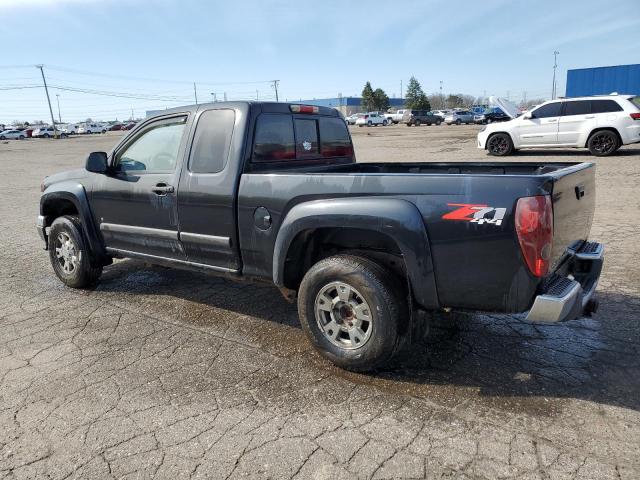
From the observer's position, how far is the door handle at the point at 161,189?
14.0ft

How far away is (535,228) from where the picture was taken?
2.72m

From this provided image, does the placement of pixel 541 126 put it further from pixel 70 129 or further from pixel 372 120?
pixel 70 129

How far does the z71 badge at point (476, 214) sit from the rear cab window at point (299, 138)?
177 cm

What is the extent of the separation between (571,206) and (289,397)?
218cm

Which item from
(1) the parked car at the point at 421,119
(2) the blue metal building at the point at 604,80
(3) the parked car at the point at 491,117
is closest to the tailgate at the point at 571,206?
(3) the parked car at the point at 491,117

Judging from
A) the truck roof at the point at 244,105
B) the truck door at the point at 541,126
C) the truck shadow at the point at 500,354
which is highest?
the truck roof at the point at 244,105

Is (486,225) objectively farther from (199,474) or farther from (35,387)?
(35,387)

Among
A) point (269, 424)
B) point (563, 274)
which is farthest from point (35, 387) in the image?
point (563, 274)

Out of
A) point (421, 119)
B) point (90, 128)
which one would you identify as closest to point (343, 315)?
point (421, 119)

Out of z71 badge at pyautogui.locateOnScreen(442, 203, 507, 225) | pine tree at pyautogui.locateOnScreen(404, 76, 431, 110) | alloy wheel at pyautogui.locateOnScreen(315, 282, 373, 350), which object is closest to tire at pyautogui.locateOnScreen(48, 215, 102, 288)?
alloy wheel at pyautogui.locateOnScreen(315, 282, 373, 350)

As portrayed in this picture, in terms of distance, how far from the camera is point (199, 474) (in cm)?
251

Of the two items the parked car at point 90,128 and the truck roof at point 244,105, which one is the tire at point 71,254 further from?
the parked car at point 90,128

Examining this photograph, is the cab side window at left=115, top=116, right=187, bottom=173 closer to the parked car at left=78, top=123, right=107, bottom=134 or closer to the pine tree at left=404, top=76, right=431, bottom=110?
the parked car at left=78, top=123, right=107, bottom=134

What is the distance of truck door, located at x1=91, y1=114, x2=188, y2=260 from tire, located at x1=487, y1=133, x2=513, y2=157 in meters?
13.2
